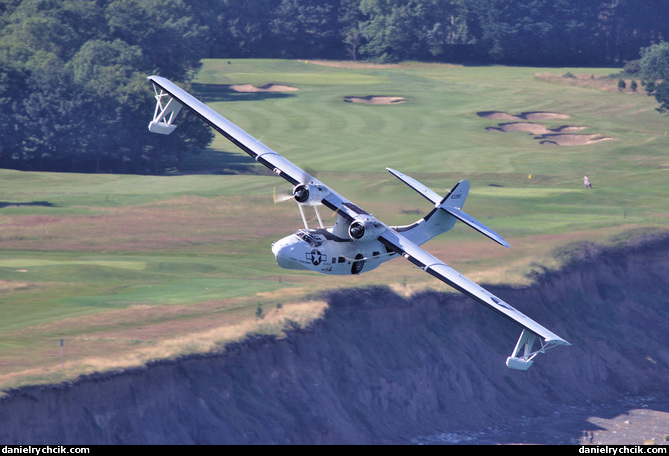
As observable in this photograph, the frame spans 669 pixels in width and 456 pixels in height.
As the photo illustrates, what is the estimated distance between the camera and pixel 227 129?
154 feet

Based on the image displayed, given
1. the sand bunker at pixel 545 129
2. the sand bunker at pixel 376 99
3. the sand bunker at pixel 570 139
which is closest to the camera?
the sand bunker at pixel 570 139

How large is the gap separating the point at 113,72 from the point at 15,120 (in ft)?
41.5

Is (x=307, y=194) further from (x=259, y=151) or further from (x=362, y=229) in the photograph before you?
(x=259, y=151)

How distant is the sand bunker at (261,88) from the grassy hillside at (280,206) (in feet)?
7.02

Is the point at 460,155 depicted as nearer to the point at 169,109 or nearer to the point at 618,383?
the point at 618,383

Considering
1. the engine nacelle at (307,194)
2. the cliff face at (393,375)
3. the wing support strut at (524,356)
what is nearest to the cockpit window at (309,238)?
the engine nacelle at (307,194)

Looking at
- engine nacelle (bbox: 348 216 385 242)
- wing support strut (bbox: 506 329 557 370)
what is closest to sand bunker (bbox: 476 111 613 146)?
engine nacelle (bbox: 348 216 385 242)

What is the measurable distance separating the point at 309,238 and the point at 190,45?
9254 centimetres

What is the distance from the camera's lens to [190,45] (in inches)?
5022

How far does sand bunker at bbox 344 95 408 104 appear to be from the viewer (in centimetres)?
13550

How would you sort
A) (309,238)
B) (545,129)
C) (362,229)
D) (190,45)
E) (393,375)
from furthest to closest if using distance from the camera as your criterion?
1. (190,45)
2. (545,129)
3. (393,375)
4. (362,229)
5. (309,238)

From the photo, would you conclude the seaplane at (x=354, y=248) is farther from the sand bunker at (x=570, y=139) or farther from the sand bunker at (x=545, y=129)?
the sand bunker at (x=545, y=129)

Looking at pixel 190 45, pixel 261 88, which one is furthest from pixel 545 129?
pixel 190 45

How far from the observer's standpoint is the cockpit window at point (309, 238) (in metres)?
39.9
